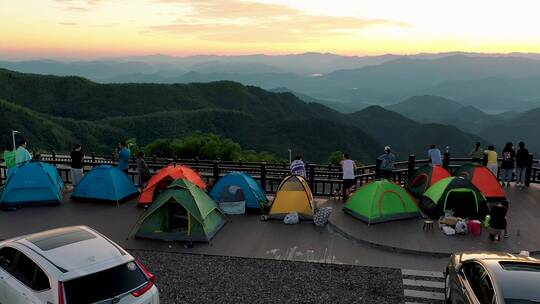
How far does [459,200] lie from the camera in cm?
1380

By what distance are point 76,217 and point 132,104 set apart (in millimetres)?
140253

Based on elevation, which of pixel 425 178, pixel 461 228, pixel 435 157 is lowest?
pixel 461 228

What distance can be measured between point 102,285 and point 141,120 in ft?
402

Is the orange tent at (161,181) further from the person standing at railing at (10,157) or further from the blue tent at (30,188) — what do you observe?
the person standing at railing at (10,157)

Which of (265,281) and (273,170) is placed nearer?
(265,281)

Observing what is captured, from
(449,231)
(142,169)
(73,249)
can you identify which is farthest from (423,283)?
(142,169)

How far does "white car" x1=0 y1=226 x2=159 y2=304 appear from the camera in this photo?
22.1 feet

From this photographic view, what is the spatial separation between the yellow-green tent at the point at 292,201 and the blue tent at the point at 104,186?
6.02 meters

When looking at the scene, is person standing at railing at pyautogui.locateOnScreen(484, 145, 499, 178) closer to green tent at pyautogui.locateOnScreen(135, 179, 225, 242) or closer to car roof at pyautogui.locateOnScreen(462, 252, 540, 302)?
car roof at pyautogui.locateOnScreen(462, 252, 540, 302)

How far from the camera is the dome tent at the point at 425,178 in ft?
52.0

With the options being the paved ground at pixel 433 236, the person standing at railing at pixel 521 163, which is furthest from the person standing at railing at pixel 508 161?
the paved ground at pixel 433 236

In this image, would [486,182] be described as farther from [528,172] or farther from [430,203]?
[528,172]

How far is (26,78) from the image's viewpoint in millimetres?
147250

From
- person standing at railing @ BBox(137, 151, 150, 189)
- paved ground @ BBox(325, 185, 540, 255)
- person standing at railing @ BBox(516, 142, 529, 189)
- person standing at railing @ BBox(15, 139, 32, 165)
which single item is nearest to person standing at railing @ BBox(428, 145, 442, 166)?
person standing at railing @ BBox(516, 142, 529, 189)
